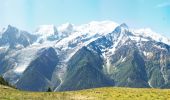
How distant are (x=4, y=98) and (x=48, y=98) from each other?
25.3 feet

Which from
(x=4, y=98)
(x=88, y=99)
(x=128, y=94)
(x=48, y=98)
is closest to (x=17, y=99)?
(x=4, y=98)

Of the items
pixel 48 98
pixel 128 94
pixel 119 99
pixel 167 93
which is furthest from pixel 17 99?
pixel 167 93

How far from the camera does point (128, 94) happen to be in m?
66.4

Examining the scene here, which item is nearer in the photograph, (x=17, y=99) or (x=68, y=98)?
(x=17, y=99)

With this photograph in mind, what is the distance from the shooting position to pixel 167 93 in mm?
68500

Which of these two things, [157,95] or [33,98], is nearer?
[33,98]

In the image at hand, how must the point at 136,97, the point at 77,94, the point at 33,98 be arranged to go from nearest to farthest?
the point at 33,98, the point at 136,97, the point at 77,94

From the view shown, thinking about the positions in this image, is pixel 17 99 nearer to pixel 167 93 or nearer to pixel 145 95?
pixel 145 95

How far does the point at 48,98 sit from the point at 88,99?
6041mm

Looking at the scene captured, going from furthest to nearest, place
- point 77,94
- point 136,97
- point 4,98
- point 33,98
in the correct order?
point 77,94 → point 136,97 → point 33,98 → point 4,98

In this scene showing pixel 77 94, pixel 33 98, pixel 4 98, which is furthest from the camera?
pixel 77 94

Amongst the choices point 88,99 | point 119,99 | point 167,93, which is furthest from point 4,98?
point 167,93

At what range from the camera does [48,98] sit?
6003cm

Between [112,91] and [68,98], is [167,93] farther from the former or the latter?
[68,98]
